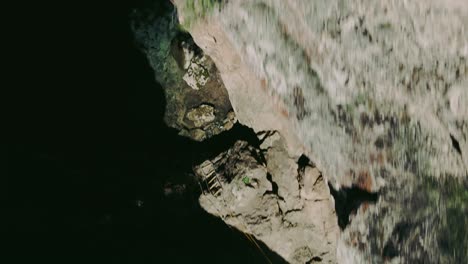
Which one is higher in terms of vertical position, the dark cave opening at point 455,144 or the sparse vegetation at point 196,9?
the sparse vegetation at point 196,9

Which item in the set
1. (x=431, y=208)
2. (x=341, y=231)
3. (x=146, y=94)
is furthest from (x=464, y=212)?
(x=146, y=94)

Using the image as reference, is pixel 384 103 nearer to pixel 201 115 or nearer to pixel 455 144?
pixel 455 144

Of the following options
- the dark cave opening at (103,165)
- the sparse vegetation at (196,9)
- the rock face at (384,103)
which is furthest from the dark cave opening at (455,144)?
the dark cave opening at (103,165)

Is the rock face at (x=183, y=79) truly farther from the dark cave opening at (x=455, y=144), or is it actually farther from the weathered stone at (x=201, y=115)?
the dark cave opening at (x=455, y=144)

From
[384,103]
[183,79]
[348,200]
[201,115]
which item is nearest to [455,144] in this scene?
[384,103]

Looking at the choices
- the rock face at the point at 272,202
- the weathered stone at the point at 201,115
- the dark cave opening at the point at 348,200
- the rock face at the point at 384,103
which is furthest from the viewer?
the weathered stone at the point at 201,115

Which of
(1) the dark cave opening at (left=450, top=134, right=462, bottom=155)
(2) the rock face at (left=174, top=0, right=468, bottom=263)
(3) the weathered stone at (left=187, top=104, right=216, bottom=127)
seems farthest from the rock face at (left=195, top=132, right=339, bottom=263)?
(1) the dark cave opening at (left=450, top=134, right=462, bottom=155)

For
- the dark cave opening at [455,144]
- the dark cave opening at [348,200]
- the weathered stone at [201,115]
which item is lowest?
the dark cave opening at [348,200]
